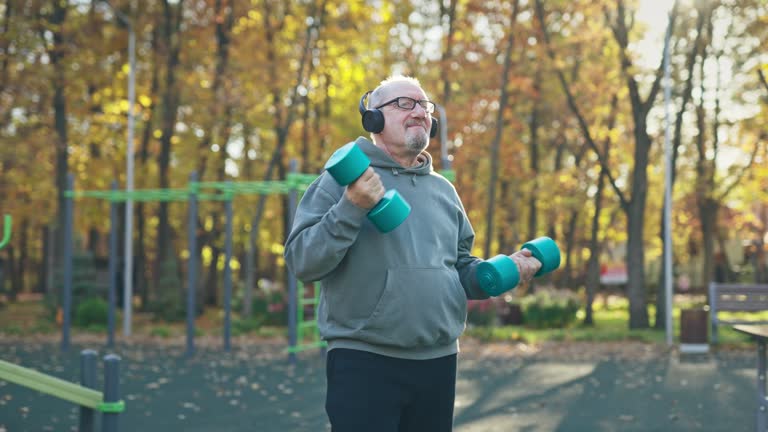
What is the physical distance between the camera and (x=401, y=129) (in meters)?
3.36

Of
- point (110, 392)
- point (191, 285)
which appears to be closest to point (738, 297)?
point (191, 285)

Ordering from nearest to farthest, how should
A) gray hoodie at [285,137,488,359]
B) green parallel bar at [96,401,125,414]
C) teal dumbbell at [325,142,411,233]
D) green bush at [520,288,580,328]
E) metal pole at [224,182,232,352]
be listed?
1. teal dumbbell at [325,142,411,233]
2. gray hoodie at [285,137,488,359]
3. green parallel bar at [96,401,125,414]
4. metal pole at [224,182,232,352]
5. green bush at [520,288,580,328]

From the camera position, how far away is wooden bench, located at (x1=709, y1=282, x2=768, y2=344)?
51.3ft

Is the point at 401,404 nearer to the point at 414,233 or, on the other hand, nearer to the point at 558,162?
the point at 414,233

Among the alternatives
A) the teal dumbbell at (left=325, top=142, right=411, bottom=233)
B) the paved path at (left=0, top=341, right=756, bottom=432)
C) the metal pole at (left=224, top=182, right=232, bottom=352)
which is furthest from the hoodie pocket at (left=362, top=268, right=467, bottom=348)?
the metal pole at (left=224, top=182, right=232, bottom=352)

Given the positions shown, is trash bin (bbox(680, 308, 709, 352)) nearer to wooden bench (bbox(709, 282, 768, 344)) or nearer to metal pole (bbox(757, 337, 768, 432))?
wooden bench (bbox(709, 282, 768, 344))

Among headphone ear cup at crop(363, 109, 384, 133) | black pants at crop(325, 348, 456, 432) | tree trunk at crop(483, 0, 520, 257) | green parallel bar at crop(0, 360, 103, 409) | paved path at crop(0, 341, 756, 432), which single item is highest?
tree trunk at crop(483, 0, 520, 257)

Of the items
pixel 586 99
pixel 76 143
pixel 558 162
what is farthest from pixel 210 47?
pixel 558 162

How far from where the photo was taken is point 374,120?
334 centimetres

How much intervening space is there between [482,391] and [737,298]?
7.33m

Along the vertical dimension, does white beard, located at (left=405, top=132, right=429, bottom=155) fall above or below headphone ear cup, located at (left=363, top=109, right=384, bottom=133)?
below

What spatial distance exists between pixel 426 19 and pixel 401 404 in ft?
73.4

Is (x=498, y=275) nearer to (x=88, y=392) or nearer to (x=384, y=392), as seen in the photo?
(x=384, y=392)

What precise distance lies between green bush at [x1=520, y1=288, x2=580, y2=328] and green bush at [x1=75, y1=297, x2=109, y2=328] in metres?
8.64
